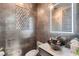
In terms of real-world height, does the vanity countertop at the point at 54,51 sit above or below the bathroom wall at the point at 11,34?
below

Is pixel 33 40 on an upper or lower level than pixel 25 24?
lower

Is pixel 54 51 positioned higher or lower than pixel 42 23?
lower

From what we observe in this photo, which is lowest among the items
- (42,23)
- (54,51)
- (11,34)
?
(54,51)

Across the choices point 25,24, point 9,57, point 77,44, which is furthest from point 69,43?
point 9,57

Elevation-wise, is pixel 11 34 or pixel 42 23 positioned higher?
pixel 42 23

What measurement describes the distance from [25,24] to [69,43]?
63cm

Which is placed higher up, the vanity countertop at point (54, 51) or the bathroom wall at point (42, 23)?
the bathroom wall at point (42, 23)

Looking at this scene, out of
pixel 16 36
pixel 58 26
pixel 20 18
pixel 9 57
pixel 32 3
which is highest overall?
pixel 32 3

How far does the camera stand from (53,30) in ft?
5.52

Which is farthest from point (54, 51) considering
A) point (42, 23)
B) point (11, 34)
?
point (11, 34)

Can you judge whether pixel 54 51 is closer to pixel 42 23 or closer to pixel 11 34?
pixel 42 23

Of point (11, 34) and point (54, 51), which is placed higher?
point (11, 34)

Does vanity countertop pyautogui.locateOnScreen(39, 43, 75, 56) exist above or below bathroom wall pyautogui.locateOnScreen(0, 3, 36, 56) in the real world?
below

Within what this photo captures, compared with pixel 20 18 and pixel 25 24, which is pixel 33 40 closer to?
pixel 25 24
